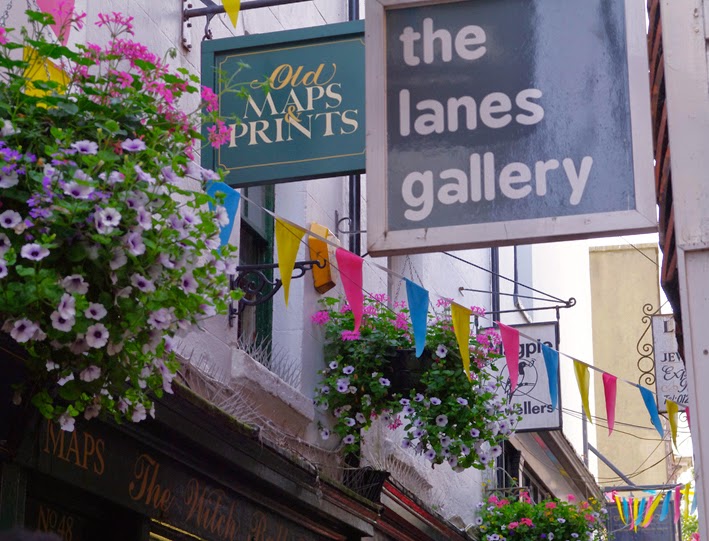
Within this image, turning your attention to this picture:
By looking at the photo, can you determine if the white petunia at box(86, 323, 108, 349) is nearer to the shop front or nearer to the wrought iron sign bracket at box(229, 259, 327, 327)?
the shop front

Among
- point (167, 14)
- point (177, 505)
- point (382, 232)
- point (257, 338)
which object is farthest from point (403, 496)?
point (382, 232)

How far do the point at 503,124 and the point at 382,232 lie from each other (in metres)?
0.71

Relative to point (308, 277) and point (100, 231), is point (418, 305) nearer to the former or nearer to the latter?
point (308, 277)

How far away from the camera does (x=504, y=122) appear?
5734 mm

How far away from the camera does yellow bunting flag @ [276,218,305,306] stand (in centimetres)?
705

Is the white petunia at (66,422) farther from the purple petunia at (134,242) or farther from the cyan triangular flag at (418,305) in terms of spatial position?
the cyan triangular flag at (418,305)

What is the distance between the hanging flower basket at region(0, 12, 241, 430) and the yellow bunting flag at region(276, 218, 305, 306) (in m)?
1.83

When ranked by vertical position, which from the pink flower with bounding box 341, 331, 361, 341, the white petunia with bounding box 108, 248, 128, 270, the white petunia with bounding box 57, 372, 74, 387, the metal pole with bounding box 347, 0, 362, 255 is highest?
the metal pole with bounding box 347, 0, 362, 255

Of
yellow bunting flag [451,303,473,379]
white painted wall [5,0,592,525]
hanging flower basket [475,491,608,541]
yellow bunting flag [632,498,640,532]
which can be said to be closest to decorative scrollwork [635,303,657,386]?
hanging flower basket [475,491,608,541]

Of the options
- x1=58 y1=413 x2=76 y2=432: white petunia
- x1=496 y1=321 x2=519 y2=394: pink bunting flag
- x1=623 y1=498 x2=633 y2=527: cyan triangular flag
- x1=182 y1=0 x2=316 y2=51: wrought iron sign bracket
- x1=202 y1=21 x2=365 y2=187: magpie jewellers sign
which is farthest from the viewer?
x1=623 y1=498 x2=633 y2=527: cyan triangular flag

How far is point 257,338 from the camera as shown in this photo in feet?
32.0

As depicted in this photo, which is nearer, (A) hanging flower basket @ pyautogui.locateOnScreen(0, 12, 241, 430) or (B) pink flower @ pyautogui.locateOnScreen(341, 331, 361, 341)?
(A) hanging flower basket @ pyautogui.locateOnScreen(0, 12, 241, 430)

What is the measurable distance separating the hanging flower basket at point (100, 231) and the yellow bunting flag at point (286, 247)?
183cm

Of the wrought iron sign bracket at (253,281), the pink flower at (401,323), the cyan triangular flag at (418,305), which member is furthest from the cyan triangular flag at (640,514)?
the cyan triangular flag at (418,305)
